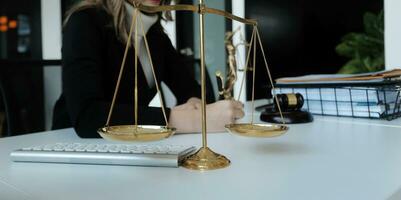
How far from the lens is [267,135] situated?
603 mm

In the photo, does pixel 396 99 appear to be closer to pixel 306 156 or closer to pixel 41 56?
pixel 306 156

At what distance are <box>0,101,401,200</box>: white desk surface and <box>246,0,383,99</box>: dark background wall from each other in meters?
1.12

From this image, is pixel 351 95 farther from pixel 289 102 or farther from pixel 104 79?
pixel 104 79

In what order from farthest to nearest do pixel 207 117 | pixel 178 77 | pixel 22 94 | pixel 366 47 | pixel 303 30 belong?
pixel 366 47
pixel 303 30
pixel 178 77
pixel 22 94
pixel 207 117

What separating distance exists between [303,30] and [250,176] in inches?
84.5

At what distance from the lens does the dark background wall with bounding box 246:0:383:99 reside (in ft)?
7.32

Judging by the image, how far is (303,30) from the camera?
8.28 ft

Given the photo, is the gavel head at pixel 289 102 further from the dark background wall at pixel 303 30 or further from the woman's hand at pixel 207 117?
the dark background wall at pixel 303 30

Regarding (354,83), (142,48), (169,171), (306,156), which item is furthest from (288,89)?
(169,171)

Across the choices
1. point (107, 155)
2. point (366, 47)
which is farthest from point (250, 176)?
point (366, 47)

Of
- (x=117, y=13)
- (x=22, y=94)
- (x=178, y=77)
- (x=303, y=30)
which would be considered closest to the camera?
(x=117, y=13)

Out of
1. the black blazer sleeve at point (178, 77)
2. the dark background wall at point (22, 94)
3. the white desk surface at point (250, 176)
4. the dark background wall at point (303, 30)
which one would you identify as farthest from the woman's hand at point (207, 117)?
the dark background wall at point (303, 30)

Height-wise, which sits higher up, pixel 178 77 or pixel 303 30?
pixel 303 30

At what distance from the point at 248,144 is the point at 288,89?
0.53 meters
